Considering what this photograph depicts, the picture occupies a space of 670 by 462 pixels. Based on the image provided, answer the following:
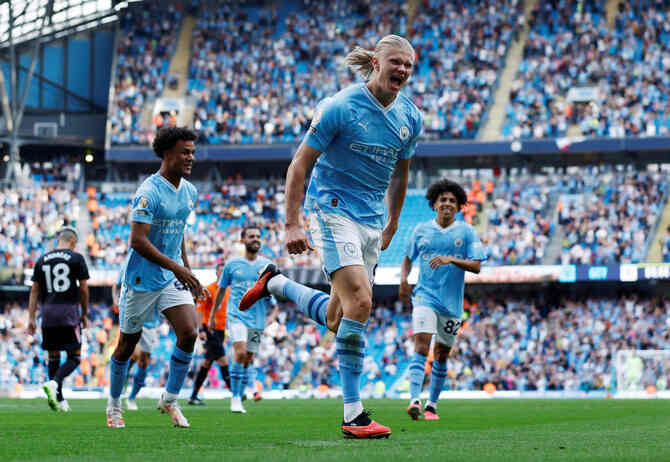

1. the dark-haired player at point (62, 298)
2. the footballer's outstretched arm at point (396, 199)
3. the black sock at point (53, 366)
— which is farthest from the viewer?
the black sock at point (53, 366)

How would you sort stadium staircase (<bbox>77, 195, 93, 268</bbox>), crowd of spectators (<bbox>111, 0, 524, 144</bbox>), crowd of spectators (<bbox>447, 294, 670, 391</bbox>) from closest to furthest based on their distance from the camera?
crowd of spectators (<bbox>447, 294, 670, 391</bbox>), stadium staircase (<bbox>77, 195, 93, 268</bbox>), crowd of spectators (<bbox>111, 0, 524, 144</bbox>)

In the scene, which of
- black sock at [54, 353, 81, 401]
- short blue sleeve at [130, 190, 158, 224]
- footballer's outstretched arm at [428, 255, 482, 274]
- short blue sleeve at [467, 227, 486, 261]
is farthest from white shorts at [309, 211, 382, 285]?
Result: black sock at [54, 353, 81, 401]

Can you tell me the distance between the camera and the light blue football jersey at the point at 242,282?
15.5m

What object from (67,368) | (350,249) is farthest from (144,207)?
(67,368)

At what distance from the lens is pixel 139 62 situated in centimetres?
4878

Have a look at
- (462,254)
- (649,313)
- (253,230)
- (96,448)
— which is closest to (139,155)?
(649,313)

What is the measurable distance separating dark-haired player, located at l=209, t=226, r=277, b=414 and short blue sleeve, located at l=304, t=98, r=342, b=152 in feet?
24.2

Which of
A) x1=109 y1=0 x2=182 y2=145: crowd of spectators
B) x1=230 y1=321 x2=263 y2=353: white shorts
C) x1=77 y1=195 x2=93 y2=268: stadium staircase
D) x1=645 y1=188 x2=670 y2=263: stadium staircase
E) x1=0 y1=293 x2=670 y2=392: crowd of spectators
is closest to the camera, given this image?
x1=230 y1=321 x2=263 y2=353: white shorts

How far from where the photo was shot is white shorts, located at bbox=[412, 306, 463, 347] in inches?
503

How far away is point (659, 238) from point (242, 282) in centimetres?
2419

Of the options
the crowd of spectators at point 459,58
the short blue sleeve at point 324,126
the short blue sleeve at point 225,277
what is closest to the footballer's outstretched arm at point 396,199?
the short blue sleeve at point 324,126

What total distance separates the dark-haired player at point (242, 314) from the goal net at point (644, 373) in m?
15.7

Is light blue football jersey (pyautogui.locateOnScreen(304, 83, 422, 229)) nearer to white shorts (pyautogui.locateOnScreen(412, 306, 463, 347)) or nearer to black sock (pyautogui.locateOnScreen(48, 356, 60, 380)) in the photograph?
white shorts (pyautogui.locateOnScreen(412, 306, 463, 347))

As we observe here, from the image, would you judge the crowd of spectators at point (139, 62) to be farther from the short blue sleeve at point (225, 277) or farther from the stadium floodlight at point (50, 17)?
the short blue sleeve at point (225, 277)
